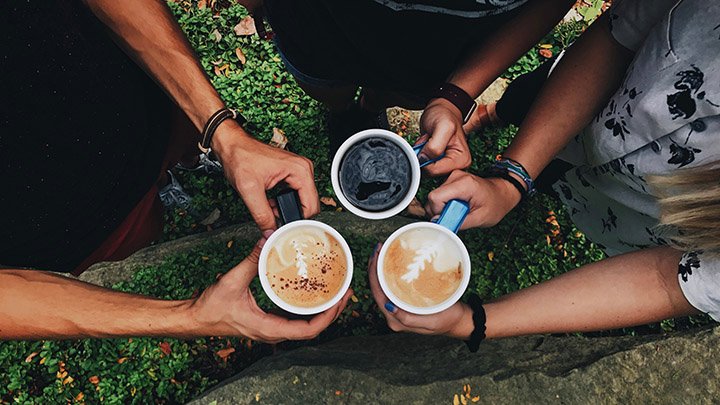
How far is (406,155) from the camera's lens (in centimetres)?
207

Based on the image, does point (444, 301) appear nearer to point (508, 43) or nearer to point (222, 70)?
point (508, 43)

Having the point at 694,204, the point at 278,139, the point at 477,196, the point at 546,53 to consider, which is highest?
the point at 694,204

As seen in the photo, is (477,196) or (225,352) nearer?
(477,196)

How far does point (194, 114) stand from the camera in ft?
6.71

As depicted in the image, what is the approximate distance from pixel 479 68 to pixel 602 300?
1.13m

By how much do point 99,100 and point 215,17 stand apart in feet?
7.35

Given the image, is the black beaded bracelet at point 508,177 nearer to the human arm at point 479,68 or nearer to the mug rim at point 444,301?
the human arm at point 479,68

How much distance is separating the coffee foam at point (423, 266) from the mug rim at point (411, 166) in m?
0.14

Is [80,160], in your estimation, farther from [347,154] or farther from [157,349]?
[157,349]

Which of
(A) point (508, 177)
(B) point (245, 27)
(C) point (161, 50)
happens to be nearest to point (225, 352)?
(C) point (161, 50)

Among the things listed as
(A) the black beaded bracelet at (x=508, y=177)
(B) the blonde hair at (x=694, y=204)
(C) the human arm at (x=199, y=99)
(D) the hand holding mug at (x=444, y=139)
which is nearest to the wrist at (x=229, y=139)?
(C) the human arm at (x=199, y=99)

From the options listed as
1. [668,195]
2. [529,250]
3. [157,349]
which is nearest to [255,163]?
[668,195]

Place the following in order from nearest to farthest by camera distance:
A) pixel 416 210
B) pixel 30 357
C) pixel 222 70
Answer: pixel 30 357, pixel 416 210, pixel 222 70

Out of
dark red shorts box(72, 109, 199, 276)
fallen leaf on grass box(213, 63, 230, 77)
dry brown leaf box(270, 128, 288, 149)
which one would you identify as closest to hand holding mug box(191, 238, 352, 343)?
dark red shorts box(72, 109, 199, 276)
